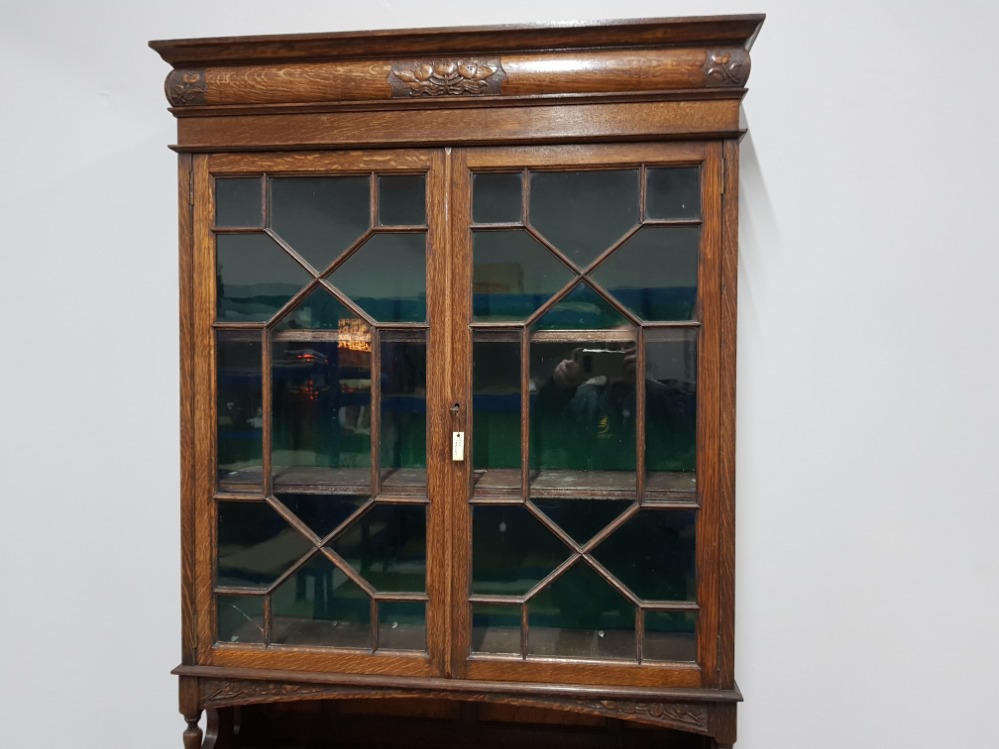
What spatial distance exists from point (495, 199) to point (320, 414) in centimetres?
42

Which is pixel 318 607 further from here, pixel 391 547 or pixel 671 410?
pixel 671 410

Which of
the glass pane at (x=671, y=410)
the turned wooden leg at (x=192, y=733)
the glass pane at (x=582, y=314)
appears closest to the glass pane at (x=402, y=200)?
the glass pane at (x=582, y=314)

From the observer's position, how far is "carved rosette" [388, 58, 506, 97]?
33.6 inches

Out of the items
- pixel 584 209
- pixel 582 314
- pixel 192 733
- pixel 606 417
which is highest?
pixel 584 209

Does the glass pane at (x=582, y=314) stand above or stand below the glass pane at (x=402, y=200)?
below

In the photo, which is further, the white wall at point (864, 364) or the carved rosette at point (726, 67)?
the white wall at point (864, 364)

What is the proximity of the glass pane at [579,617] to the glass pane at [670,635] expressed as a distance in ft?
0.08

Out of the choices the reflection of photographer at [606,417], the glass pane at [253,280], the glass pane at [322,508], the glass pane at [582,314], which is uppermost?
the glass pane at [253,280]

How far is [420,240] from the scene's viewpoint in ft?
2.90

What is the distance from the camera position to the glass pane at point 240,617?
912mm

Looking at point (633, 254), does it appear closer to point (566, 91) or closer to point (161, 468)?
point (566, 91)

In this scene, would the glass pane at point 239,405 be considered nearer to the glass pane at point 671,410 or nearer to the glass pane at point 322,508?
the glass pane at point 322,508

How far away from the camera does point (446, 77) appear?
86cm

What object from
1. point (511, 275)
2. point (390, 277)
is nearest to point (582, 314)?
point (511, 275)
